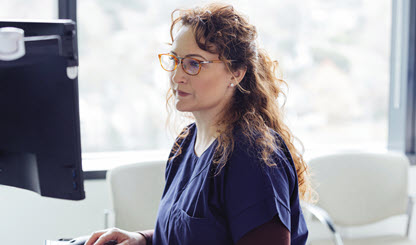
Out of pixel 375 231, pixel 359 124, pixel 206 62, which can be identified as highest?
pixel 206 62

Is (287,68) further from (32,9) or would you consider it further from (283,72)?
(32,9)

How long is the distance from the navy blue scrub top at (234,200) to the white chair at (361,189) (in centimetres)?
122

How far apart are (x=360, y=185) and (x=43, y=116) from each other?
1.95 metres

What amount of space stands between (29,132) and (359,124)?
2.47 metres

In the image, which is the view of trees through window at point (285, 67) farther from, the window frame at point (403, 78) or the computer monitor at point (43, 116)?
the computer monitor at point (43, 116)

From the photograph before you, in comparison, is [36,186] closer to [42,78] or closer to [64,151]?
[64,151]

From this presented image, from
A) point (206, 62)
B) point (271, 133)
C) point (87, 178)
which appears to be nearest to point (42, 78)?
point (206, 62)

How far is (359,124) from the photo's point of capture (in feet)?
10.2

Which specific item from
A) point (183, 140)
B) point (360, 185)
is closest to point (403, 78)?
point (360, 185)

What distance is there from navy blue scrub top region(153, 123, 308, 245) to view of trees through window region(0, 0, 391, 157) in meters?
1.42

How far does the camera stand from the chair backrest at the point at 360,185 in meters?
2.54

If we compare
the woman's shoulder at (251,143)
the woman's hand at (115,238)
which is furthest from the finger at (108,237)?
the woman's shoulder at (251,143)

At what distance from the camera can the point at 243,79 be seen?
1441 millimetres

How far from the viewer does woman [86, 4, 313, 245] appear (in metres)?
1.18
